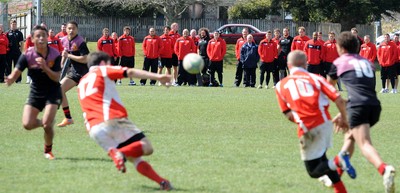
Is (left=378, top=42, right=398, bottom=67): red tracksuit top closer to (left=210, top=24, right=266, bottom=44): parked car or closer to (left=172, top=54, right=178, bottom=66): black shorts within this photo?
(left=172, top=54, right=178, bottom=66): black shorts

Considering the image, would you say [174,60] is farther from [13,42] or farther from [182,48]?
[13,42]

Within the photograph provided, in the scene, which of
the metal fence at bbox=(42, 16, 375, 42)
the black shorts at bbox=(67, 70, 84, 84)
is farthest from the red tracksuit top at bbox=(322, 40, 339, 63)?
the metal fence at bbox=(42, 16, 375, 42)

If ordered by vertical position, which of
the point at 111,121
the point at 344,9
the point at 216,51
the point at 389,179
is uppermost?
the point at 344,9

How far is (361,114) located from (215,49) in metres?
20.1

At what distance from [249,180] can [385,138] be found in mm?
5516

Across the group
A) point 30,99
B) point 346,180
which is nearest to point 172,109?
point 30,99

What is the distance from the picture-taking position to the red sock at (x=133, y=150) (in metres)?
8.47

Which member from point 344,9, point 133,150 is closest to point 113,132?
point 133,150

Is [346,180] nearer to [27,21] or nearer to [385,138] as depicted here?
[385,138]

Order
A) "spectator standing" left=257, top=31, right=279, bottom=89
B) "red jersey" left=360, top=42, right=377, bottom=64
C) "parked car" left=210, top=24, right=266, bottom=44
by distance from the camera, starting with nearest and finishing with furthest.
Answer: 1. "red jersey" left=360, top=42, right=377, bottom=64
2. "spectator standing" left=257, top=31, right=279, bottom=89
3. "parked car" left=210, top=24, right=266, bottom=44

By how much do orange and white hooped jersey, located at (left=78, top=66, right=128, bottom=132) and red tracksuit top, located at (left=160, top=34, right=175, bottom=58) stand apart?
65.8 feet

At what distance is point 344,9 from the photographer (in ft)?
154

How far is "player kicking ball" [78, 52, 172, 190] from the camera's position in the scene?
8.53 meters

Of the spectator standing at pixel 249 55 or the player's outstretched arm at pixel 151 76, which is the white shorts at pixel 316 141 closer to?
the player's outstretched arm at pixel 151 76
